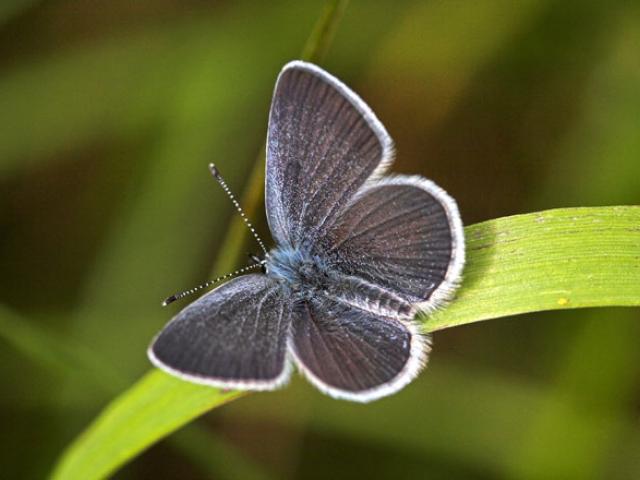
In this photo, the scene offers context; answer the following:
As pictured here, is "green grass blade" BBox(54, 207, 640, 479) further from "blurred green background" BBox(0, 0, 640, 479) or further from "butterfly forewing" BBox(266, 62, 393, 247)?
"blurred green background" BBox(0, 0, 640, 479)

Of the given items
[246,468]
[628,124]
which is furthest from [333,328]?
[628,124]

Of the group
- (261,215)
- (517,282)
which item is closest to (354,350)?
(517,282)

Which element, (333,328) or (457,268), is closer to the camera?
(457,268)

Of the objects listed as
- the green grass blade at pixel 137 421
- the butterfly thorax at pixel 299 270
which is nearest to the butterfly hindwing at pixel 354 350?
the butterfly thorax at pixel 299 270

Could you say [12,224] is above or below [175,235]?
above

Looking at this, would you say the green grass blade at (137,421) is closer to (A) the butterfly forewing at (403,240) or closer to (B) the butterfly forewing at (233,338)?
(B) the butterfly forewing at (233,338)

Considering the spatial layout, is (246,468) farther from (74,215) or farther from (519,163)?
(519,163)

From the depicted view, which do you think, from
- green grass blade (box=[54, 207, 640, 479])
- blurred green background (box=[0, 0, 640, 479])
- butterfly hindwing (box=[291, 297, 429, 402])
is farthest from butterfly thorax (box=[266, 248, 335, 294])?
blurred green background (box=[0, 0, 640, 479])

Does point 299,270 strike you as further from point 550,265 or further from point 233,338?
point 550,265

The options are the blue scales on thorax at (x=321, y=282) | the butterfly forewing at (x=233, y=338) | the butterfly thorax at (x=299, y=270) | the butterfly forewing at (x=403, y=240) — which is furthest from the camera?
the butterfly thorax at (x=299, y=270)
